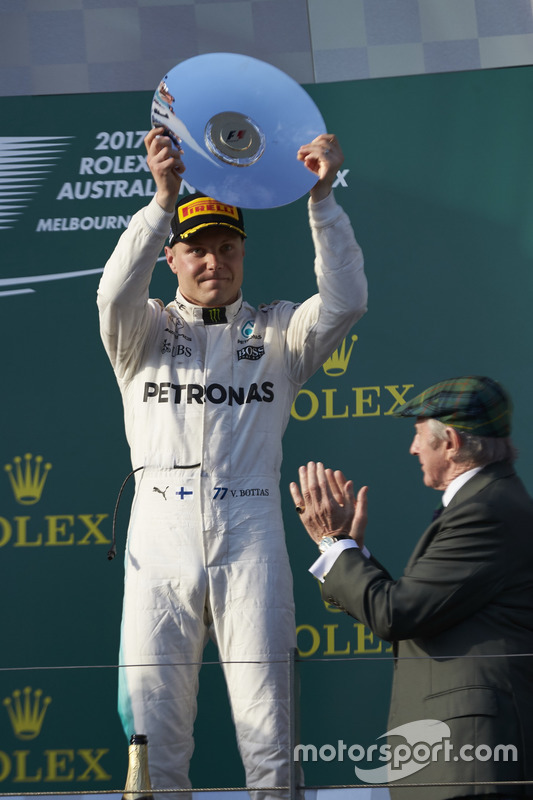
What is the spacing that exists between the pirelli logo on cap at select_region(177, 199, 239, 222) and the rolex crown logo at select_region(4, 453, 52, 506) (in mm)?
1009

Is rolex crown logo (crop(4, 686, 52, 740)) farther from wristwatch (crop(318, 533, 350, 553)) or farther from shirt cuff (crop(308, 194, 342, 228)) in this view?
shirt cuff (crop(308, 194, 342, 228))

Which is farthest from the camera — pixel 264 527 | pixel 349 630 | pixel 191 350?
pixel 349 630

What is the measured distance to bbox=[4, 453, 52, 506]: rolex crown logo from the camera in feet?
9.43

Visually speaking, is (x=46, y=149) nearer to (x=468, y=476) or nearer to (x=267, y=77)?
(x=267, y=77)

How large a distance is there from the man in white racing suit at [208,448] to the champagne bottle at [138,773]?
8 centimetres

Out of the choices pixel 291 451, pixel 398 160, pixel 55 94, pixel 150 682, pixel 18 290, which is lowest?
pixel 150 682

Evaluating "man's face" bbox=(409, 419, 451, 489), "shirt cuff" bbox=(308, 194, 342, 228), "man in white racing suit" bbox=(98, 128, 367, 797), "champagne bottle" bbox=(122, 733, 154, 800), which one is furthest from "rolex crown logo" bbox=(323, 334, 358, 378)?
"champagne bottle" bbox=(122, 733, 154, 800)

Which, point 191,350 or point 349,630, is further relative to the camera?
point 349,630

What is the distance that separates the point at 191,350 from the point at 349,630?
1.04 m

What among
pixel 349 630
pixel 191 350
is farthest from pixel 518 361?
pixel 191 350

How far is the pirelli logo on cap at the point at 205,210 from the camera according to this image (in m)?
Answer: 2.12

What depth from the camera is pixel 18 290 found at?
9.76ft

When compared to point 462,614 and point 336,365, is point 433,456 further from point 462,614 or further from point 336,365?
point 336,365

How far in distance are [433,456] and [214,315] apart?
64 cm
